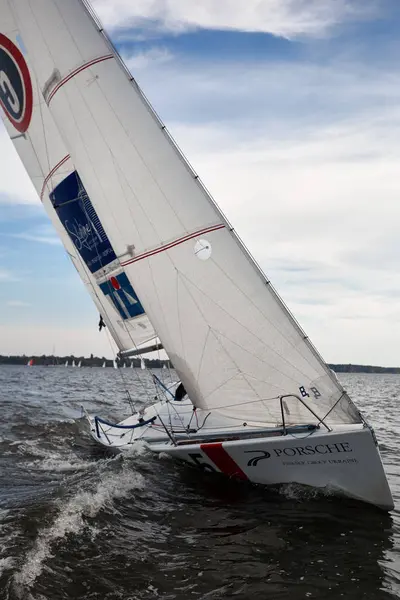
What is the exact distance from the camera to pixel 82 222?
1005 centimetres

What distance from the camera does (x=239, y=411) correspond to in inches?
313

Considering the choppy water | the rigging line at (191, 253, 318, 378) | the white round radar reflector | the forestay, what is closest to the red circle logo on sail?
the forestay

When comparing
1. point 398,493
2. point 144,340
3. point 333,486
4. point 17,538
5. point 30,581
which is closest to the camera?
point 30,581

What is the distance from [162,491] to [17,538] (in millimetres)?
2731

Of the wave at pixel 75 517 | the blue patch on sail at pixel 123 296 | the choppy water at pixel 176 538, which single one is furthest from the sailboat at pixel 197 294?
the blue patch on sail at pixel 123 296

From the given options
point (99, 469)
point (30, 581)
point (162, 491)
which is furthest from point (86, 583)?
point (99, 469)

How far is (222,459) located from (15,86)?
8544 mm

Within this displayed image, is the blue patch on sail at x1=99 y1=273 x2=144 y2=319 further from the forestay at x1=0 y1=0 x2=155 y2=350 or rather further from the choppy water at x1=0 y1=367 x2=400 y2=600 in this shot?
the choppy water at x1=0 y1=367 x2=400 y2=600

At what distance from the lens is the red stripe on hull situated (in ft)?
25.6

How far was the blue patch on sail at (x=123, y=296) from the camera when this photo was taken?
10.1 metres

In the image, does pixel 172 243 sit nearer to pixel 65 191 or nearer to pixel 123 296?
pixel 123 296

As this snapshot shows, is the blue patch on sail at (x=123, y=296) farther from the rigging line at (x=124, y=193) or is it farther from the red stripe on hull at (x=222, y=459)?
the red stripe on hull at (x=222, y=459)

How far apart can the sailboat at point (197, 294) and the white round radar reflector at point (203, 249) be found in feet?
0.05

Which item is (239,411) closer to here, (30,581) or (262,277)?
(262,277)
